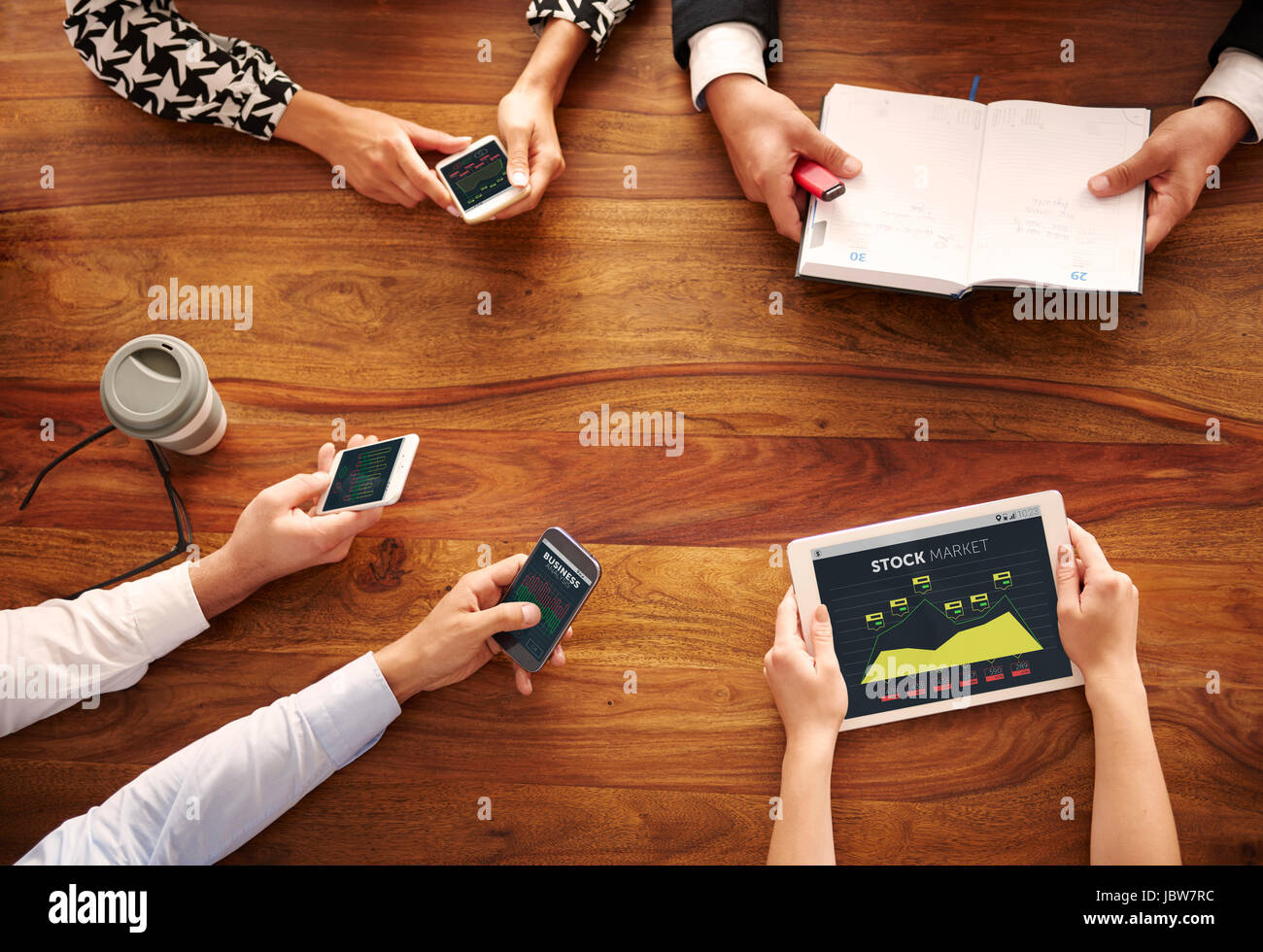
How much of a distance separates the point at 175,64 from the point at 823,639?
1254 mm

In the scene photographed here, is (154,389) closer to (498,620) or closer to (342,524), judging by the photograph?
(342,524)

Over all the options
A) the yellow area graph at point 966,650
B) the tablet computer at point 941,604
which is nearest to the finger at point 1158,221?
the tablet computer at point 941,604

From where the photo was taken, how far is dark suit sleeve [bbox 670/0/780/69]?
117cm

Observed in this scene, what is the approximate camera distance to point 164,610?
1.06 metres

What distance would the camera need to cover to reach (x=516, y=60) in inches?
49.8

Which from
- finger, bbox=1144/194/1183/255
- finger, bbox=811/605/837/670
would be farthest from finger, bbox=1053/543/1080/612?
finger, bbox=1144/194/1183/255

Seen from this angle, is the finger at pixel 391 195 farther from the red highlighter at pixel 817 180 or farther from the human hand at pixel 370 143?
the red highlighter at pixel 817 180

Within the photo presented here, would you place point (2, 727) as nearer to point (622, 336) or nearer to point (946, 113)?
point (622, 336)

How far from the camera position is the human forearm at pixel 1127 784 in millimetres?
969

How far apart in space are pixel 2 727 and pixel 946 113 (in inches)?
60.0

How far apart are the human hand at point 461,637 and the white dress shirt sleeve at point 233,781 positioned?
0.10ft

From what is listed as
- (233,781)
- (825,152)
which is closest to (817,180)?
(825,152)

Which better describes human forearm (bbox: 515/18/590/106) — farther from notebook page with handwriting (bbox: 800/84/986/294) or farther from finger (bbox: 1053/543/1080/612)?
finger (bbox: 1053/543/1080/612)
